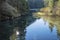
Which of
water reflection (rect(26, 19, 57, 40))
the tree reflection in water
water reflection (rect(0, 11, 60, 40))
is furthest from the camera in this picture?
water reflection (rect(0, 11, 60, 40))

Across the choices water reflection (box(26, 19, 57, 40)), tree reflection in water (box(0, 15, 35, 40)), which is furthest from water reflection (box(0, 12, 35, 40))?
water reflection (box(26, 19, 57, 40))

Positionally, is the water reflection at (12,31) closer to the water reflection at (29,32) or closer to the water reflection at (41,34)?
the water reflection at (29,32)

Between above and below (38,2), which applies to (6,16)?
above

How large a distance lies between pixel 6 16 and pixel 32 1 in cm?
12453

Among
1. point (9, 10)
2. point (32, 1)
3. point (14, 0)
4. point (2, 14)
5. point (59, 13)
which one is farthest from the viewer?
point (32, 1)

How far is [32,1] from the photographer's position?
178500mm

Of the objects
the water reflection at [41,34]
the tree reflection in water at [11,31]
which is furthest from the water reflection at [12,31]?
the water reflection at [41,34]

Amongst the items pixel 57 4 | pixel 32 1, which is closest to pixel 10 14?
pixel 57 4

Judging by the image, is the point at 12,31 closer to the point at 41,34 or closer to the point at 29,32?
the point at 29,32

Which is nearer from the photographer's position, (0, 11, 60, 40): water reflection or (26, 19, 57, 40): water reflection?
(26, 19, 57, 40): water reflection

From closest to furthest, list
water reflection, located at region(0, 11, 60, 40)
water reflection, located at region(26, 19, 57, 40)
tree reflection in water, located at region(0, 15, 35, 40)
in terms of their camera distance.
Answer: water reflection, located at region(26, 19, 57, 40) → tree reflection in water, located at region(0, 15, 35, 40) → water reflection, located at region(0, 11, 60, 40)

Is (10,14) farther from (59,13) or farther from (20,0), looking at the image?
(20,0)

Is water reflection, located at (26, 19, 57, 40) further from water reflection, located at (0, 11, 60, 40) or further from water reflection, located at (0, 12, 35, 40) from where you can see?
water reflection, located at (0, 12, 35, 40)

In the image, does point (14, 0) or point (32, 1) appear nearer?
point (14, 0)
